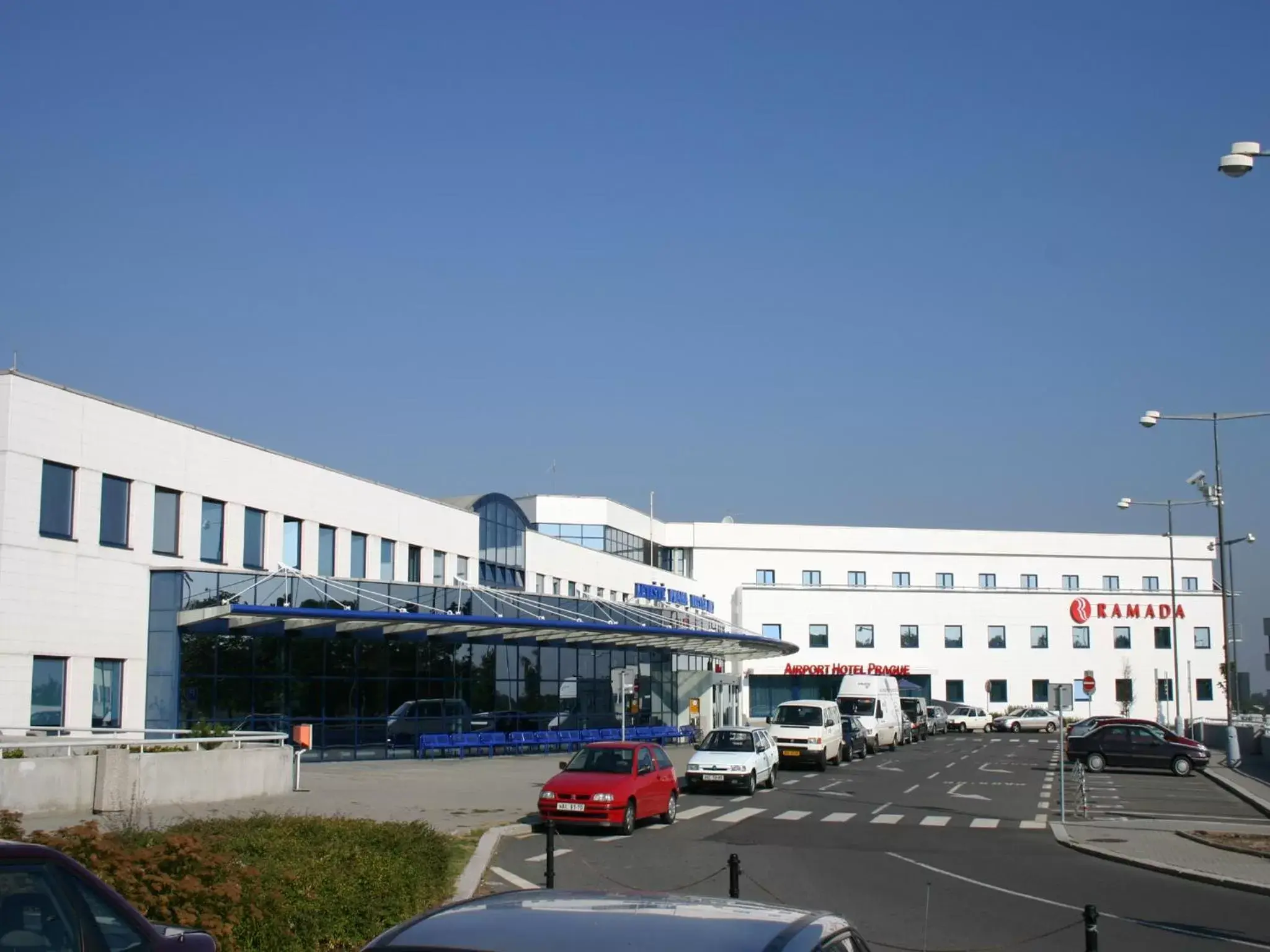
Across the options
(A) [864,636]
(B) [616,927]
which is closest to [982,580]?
(A) [864,636]

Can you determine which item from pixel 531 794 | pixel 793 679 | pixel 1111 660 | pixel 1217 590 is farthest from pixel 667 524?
pixel 531 794

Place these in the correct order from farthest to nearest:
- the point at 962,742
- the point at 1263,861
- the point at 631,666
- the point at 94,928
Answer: the point at 962,742 → the point at 631,666 → the point at 1263,861 → the point at 94,928

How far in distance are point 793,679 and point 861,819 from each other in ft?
208

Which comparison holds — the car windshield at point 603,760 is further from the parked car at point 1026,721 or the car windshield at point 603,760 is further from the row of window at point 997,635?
the row of window at point 997,635

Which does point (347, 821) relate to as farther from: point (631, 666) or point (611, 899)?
point (631, 666)

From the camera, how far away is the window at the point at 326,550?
4316 centimetres

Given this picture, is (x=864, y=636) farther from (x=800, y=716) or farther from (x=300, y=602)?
(x=300, y=602)

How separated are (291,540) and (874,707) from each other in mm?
24822

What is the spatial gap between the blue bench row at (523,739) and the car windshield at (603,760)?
16670 millimetres

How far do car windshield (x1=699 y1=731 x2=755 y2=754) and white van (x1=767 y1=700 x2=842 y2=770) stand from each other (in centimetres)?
690

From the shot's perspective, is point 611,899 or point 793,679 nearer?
point 611,899

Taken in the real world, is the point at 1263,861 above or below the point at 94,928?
below

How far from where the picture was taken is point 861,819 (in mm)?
26391

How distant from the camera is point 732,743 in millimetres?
33781
